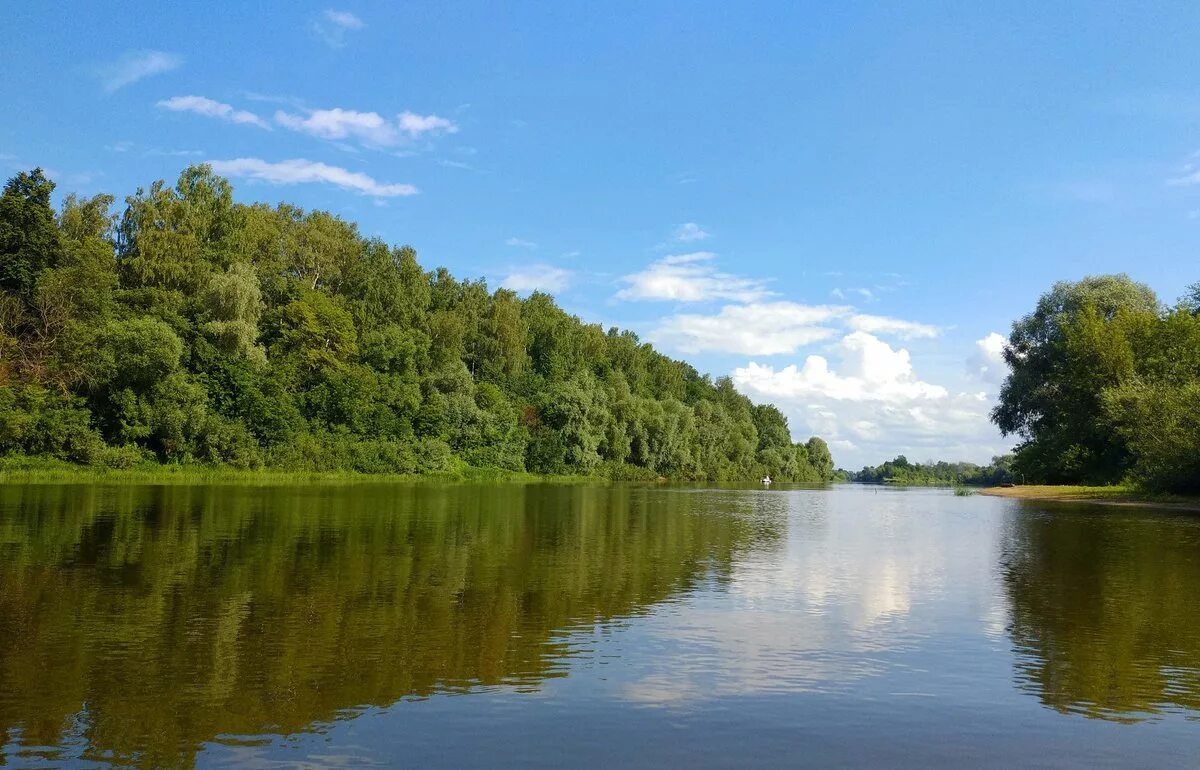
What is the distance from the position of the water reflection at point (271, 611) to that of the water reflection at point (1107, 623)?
6.55 m

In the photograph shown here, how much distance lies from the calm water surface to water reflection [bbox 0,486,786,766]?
6 cm

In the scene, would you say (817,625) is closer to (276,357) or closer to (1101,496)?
(1101,496)

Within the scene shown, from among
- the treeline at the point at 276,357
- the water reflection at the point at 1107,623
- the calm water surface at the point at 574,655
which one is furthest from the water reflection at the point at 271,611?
the treeline at the point at 276,357

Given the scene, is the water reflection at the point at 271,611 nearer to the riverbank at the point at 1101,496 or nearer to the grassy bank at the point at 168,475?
the grassy bank at the point at 168,475

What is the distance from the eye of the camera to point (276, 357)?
85375 mm

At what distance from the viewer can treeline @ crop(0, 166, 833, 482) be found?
6469 centimetres

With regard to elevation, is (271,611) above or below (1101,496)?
below

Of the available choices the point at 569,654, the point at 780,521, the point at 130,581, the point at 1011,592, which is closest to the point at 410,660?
the point at 569,654

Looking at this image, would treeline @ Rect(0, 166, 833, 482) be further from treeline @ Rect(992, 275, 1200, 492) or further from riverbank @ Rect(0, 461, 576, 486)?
treeline @ Rect(992, 275, 1200, 492)

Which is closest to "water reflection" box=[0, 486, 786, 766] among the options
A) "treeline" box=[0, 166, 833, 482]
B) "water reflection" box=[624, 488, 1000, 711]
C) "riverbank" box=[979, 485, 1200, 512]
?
"water reflection" box=[624, 488, 1000, 711]

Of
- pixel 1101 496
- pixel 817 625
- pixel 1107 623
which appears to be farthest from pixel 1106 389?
pixel 817 625

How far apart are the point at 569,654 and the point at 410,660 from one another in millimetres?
2182

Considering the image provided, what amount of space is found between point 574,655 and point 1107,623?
9903 millimetres

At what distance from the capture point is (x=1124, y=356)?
7875 cm
